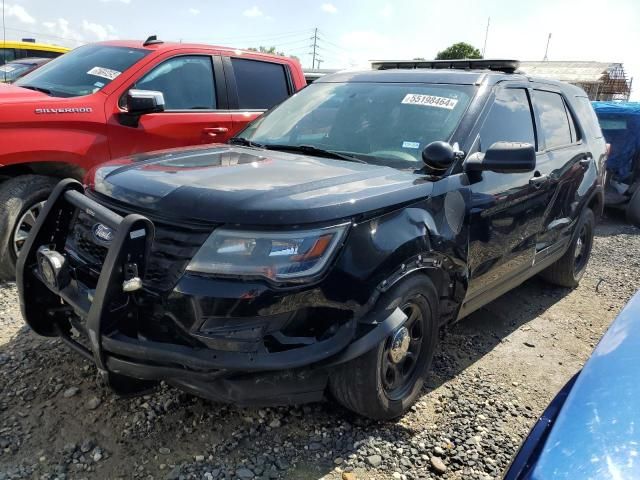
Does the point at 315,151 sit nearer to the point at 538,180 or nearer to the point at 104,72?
the point at 538,180

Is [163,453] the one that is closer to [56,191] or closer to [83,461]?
[83,461]

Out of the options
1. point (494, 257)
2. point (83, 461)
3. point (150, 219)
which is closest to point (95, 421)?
point (83, 461)

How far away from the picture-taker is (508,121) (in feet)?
11.2

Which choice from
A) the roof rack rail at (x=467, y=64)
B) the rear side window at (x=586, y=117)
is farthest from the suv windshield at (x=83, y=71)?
the rear side window at (x=586, y=117)

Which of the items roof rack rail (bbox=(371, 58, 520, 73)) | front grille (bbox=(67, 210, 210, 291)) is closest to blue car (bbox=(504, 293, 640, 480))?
front grille (bbox=(67, 210, 210, 291))

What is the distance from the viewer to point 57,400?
8.96ft

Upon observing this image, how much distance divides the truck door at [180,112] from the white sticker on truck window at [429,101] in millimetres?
2257

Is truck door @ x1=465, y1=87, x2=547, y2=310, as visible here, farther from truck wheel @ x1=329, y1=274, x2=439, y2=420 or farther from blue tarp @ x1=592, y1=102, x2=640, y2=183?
blue tarp @ x1=592, y1=102, x2=640, y2=183

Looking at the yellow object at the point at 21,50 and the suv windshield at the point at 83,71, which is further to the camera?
the yellow object at the point at 21,50

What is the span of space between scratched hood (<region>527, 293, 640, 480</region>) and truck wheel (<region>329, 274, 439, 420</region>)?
0.86 meters

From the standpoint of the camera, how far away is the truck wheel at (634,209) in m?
8.03

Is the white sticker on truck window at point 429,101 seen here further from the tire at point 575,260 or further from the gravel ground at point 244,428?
the tire at point 575,260

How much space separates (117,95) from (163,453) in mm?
3041

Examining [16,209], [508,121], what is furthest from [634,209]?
[16,209]
